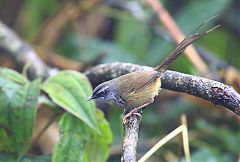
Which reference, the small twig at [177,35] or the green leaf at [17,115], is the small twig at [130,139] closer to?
the green leaf at [17,115]

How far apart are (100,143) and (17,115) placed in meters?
0.39

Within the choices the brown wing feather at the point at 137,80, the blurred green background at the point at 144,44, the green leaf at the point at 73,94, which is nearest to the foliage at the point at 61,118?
the green leaf at the point at 73,94

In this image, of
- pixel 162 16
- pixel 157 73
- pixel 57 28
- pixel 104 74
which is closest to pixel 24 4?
pixel 57 28

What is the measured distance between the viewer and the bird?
206 centimetres

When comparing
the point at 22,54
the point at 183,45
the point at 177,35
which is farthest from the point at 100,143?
the point at 177,35

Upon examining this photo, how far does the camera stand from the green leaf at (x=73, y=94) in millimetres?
2041

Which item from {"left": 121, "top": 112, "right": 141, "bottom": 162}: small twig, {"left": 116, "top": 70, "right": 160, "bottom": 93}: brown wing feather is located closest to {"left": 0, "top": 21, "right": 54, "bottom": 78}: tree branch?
{"left": 116, "top": 70, "right": 160, "bottom": 93}: brown wing feather

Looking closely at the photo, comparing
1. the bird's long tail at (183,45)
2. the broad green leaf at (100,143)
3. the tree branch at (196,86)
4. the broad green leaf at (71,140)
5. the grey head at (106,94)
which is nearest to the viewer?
the tree branch at (196,86)

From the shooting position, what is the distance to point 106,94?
213 centimetres

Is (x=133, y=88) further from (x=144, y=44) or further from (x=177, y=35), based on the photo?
(x=144, y=44)

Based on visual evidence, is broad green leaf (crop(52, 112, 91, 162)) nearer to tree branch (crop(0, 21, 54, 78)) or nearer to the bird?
the bird

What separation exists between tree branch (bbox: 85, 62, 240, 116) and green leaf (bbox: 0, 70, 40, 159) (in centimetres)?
37

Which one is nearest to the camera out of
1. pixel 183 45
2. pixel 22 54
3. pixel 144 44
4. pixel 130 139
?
pixel 130 139

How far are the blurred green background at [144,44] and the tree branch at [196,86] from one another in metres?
1.04
